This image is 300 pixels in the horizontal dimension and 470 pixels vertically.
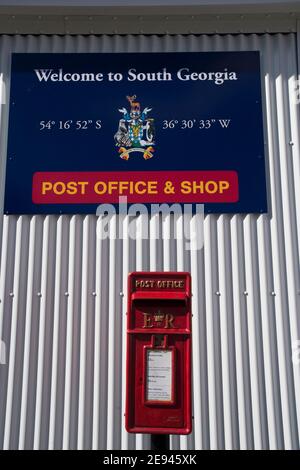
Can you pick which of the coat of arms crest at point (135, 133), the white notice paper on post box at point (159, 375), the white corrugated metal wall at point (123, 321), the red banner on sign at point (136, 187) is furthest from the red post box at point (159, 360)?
the coat of arms crest at point (135, 133)

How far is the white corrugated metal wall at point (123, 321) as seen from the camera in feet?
13.6

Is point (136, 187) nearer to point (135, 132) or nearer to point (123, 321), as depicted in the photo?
point (135, 132)

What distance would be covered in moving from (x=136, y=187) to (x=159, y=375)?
181cm

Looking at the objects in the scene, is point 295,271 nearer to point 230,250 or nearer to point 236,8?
point 230,250

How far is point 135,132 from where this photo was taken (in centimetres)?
461

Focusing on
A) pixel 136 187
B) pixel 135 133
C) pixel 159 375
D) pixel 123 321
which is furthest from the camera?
pixel 135 133

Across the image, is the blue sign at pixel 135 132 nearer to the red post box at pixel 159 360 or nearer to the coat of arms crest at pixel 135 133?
the coat of arms crest at pixel 135 133

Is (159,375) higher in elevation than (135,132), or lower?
lower

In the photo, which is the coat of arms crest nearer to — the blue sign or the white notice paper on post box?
the blue sign

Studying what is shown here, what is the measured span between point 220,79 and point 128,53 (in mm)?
883

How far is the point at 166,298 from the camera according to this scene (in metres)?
3.32

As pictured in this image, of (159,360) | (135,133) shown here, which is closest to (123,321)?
(159,360)

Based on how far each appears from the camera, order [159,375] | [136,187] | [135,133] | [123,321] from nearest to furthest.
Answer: [159,375], [123,321], [136,187], [135,133]

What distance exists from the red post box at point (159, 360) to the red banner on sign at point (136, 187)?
127cm
